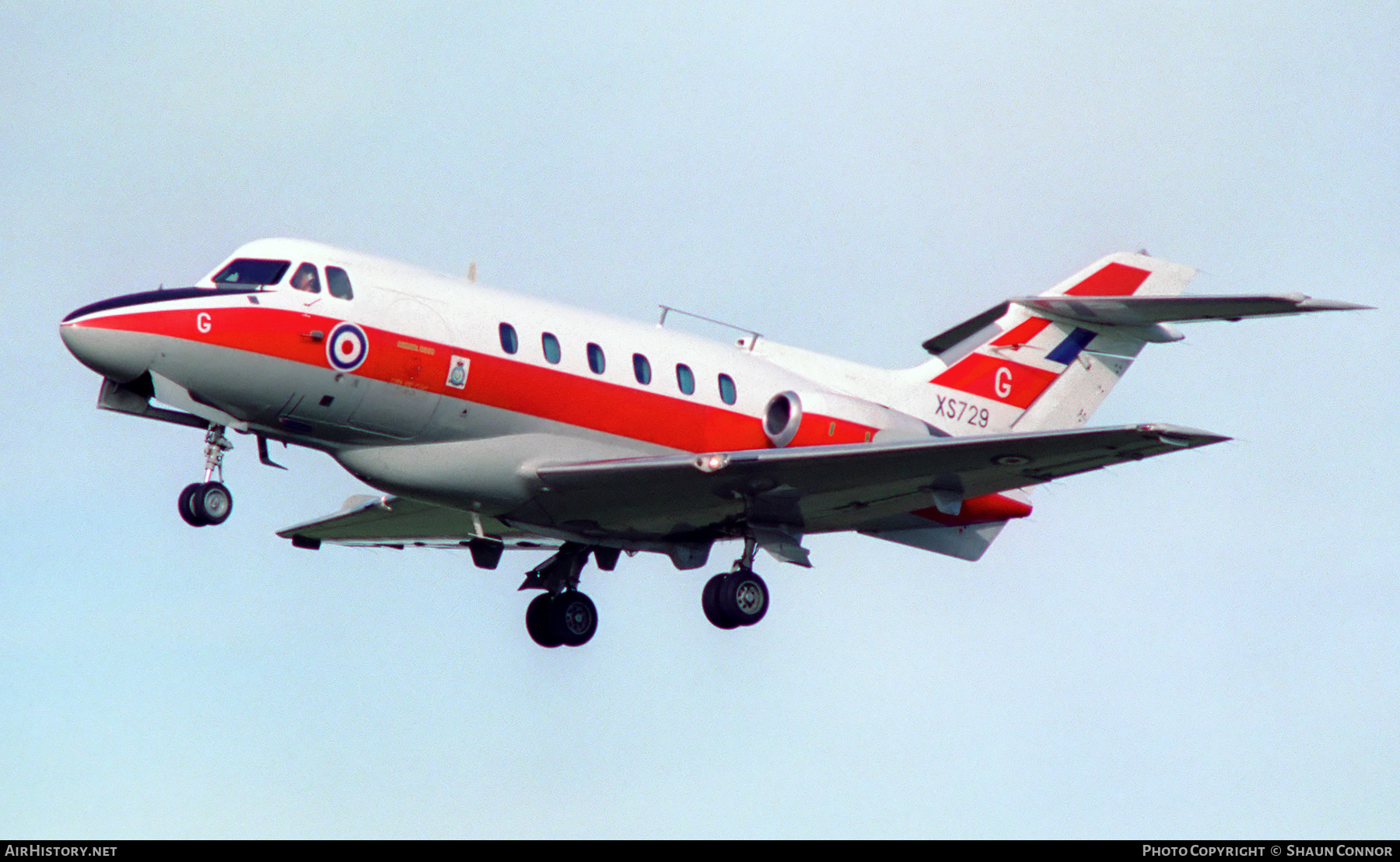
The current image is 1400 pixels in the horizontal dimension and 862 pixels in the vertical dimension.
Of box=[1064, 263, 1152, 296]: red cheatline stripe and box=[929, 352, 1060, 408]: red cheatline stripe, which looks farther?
box=[1064, 263, 1152, 296]: red cheatline stripe

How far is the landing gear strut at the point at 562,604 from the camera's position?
26.4 m

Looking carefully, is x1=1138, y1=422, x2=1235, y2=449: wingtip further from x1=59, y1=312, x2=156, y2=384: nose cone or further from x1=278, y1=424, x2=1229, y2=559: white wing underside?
x1=59, y1=312, x2=156, y2=384: nose cone

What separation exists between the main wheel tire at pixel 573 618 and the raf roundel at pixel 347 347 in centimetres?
627

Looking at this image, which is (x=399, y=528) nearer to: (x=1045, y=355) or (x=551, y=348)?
(x=551, y=348)

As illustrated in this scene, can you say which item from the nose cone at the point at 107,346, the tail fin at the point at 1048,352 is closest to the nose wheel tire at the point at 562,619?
the tail fin at the point at 1048,352

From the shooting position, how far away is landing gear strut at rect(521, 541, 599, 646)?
86.6 ft

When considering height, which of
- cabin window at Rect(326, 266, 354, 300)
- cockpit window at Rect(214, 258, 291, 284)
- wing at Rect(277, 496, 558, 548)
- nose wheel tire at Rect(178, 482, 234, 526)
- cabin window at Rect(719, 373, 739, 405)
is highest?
cockpit window at Rect(214, 258, 291, 284)

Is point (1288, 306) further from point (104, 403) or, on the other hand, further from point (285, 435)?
point (104, 403)

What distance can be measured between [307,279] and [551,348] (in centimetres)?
321

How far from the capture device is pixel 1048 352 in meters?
28.1

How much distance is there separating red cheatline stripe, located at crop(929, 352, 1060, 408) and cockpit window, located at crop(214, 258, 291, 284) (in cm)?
1069

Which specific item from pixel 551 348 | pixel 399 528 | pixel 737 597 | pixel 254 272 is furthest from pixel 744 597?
pixel 254 272

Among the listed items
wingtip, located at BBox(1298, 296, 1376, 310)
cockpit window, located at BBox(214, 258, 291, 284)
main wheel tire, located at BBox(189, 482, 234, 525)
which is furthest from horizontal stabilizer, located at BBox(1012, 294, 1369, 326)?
main wheel tire, located at BBox(189, 482, 234, 525)

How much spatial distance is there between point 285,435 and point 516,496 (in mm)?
2975
